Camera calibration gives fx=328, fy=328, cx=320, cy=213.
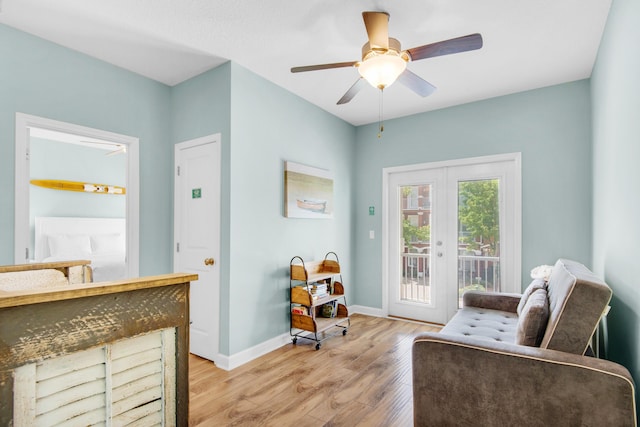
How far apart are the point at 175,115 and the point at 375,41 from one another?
2.36 m

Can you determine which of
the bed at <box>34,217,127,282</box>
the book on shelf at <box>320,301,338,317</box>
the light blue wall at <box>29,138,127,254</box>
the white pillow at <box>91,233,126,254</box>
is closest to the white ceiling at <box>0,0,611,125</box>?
the book on shelf at <box>320,301,338,317</box>

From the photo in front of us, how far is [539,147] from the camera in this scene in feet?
11.5

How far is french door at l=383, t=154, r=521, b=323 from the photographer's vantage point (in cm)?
372

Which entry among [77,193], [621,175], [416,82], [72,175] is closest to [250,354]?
[416,82]

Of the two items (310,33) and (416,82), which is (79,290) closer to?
(310,33)

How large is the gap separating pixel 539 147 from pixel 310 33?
2.69m

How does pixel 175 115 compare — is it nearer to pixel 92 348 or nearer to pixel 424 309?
pixel 92 348

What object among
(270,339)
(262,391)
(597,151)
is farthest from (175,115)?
(597,151)

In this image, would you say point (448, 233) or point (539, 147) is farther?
point (448, 233)

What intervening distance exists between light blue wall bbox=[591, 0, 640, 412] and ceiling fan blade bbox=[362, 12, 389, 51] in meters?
1.23

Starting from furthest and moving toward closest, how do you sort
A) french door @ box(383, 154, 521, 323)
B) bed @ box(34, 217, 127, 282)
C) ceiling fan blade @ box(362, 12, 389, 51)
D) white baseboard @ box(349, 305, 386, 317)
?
1. bed @ box(34, 217, 127, 282)
2. white baseboard @ box(349, 305, 386, 317)
3. french door @ box(383, 154, 521, 323)
4. ceiling fan blade @ box(362, 12, 389, 51)

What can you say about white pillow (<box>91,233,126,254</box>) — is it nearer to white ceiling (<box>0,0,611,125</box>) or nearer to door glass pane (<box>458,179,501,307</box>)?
white ceiling (<box>0,0,611,125</box>)

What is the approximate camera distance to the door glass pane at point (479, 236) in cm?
379

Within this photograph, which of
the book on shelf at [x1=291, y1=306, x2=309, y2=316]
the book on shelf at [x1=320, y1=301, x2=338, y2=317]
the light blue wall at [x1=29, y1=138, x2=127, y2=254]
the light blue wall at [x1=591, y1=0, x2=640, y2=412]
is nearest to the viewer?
the light blue wall at [x1=591, y1=0, x2=640, y2=412]
